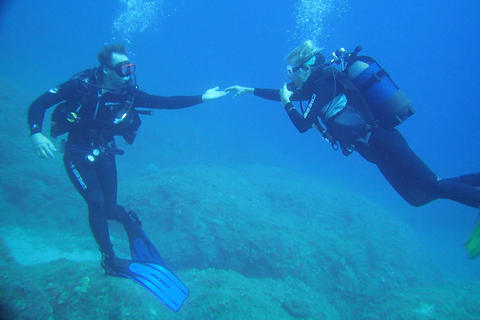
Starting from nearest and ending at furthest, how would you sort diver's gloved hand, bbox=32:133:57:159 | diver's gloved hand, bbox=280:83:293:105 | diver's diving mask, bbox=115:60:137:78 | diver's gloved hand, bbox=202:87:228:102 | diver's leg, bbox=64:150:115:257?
diver's gloved hand, bbox=32:133:57:159
diver's leg, bbox=64:150:115:257
diver's diving mask, bbox=115:60:137:78
diver's gloved hand, bbox=280:83:293:105
diver's gloved hand, bbox=202:87:228:102

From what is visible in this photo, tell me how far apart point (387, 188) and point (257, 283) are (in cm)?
4272

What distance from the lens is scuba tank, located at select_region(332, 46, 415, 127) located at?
11.1ft

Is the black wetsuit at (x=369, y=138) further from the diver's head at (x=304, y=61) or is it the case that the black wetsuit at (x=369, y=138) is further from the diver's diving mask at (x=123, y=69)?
the diver's diving mask at (x=123, y=69)

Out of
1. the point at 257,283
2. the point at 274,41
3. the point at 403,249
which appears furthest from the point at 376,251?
the point at 274,41

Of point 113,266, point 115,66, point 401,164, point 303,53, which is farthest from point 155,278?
point 303,53

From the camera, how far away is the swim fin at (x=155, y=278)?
3.58 metres

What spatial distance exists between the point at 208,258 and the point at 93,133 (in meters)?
5.15

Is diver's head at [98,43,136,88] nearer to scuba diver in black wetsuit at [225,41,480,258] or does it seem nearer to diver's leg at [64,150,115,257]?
diver's leg at [64,150,115,257]

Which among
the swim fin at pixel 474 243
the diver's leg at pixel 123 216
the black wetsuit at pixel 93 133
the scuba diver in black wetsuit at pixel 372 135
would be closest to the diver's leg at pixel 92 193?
the black wetsuit at pixel 93 133

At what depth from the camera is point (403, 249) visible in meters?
9.88

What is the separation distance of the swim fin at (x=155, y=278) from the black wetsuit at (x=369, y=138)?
131 inches

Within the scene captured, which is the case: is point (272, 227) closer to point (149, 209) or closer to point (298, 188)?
point (149, 209)

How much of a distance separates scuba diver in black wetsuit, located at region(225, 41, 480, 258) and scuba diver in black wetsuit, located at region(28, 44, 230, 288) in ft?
9.56

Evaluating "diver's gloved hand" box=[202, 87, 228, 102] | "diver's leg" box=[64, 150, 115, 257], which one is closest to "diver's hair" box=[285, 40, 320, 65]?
"diver's gloved hand" box=[202, 87, 228, 102]
